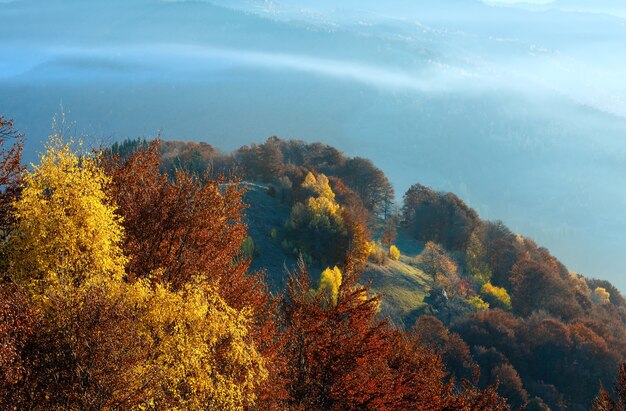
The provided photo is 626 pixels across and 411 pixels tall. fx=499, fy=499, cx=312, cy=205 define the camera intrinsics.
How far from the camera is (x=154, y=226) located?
2445 centimetres

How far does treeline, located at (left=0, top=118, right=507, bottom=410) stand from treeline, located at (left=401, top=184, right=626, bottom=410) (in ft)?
84.0

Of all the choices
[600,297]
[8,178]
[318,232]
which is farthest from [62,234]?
[600,297]

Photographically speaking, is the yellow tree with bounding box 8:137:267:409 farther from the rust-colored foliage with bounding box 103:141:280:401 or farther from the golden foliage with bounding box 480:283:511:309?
the golden foliage with bounding box 480:283:511:309

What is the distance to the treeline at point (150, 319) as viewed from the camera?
13453 mm

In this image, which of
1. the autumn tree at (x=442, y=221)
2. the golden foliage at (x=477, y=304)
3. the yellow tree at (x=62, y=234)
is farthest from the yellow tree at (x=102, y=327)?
the autumn tree at (x=442, y=221)

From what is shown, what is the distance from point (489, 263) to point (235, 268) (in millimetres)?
76061

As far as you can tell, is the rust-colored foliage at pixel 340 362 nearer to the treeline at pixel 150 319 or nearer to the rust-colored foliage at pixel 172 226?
the treeline at pixel 150 319

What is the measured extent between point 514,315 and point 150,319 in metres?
73.8

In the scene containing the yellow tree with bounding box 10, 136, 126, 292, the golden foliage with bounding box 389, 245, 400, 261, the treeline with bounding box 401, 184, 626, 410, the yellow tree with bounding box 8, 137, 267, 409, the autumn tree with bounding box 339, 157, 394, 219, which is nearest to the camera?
the yellow tree with bounding box 8, 137, 267, 409

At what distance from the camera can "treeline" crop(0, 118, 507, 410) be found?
530 inches

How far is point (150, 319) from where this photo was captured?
15266mm

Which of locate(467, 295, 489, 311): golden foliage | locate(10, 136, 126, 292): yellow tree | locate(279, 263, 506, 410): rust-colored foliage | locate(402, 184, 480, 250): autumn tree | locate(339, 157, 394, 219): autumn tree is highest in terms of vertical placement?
locate(10, 136, 126, 292): yellow tree

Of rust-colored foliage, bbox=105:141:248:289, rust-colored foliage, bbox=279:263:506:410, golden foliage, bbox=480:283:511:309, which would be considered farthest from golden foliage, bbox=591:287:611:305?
rust-colored foliage, bbox=105:141:248:289

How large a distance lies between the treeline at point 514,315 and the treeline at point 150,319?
84.0ft
